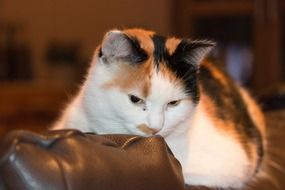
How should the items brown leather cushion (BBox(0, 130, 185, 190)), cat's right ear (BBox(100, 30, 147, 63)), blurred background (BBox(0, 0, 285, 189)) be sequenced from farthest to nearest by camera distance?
1. blurred background (BBox(0, 0, 285, 189))
2. cat's right ear (BBox(100, 30, 147, 63))
3. brown leather cushion (BBox(0, 130, 185, 190))

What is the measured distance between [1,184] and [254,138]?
3.00 feet

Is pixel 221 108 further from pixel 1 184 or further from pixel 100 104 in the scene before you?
pixel 1 184

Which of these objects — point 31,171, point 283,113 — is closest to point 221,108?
point 283,113

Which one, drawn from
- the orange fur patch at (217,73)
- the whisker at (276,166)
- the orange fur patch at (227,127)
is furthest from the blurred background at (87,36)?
the whisker at (276,166)

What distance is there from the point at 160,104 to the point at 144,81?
0.18ft

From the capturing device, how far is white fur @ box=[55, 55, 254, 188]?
3.39 ft

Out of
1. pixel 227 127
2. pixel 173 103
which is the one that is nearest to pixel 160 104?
pixel 173 103

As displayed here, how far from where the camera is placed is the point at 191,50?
1068mm

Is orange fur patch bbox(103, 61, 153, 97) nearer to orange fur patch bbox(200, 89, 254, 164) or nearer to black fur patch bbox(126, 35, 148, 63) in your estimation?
black fur patch bbox(126, 35, 148, 63)

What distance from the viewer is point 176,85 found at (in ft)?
3.46

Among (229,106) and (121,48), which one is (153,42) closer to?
A: (121,48)

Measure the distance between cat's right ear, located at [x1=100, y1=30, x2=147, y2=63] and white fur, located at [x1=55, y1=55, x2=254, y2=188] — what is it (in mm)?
35

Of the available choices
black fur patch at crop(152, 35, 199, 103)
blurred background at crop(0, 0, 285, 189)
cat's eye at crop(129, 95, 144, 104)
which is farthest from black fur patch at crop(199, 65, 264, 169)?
blurred background at crop(0, 0, 285, 189)

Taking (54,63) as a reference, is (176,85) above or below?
above
